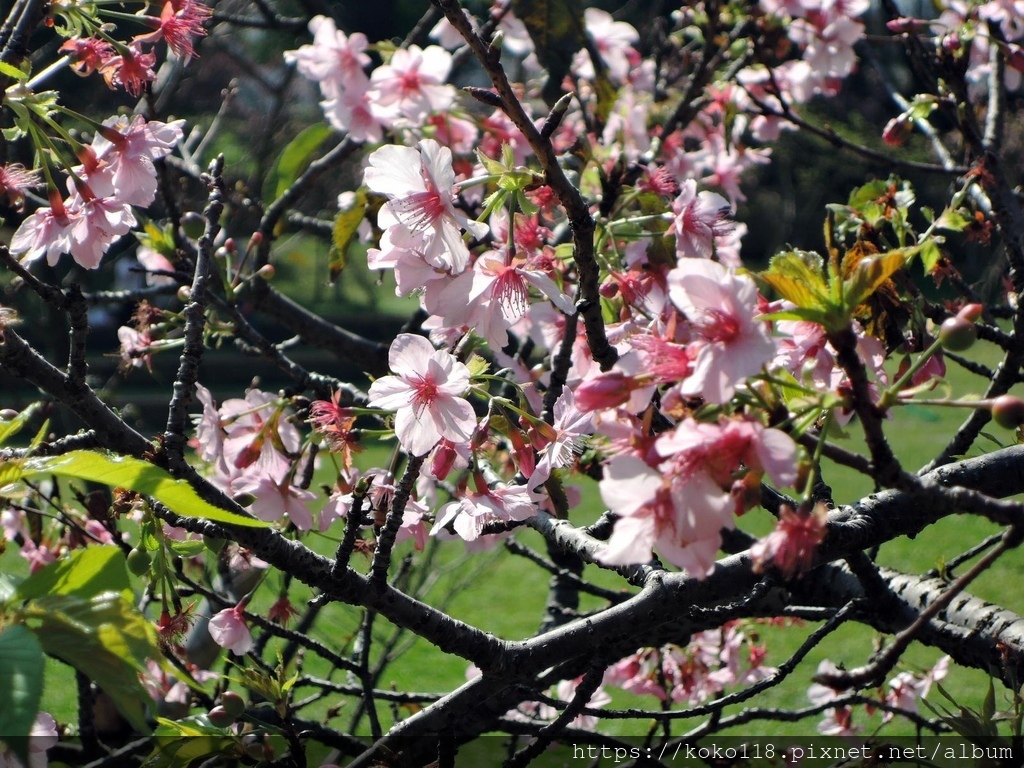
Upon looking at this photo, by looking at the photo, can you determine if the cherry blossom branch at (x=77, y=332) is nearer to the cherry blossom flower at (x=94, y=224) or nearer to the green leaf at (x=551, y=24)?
the cherry blossom flower at (x=94, y=224)

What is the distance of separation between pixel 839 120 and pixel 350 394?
1612 centimetres

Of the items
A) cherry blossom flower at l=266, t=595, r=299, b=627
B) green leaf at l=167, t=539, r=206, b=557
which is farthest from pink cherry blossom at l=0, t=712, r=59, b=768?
cherry blossom flower at l=266, t=595, r=299, b=627

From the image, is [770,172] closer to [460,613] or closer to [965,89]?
[460,613]

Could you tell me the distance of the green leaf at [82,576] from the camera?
78 cm

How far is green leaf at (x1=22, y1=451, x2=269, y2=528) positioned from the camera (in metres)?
0.78

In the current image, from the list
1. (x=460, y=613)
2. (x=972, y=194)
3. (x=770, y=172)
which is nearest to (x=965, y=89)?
(x=972, y=194)

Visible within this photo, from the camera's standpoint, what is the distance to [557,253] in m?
1.35

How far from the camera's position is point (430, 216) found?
119cm

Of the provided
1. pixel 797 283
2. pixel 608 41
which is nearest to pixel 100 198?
pixel 797 283

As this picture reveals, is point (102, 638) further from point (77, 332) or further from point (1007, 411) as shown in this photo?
point (1007, 411)

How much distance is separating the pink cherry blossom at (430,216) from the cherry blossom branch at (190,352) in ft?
1.05

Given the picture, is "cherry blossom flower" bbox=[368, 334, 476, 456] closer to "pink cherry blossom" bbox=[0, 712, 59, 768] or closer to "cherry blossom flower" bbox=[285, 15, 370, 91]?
"pink cherry blossom" bbox=[0, 712, 59, 768]

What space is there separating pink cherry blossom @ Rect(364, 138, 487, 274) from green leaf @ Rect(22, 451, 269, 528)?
1.57 ft

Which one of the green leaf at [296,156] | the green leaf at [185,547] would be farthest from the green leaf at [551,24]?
the green leaf at [185,547]
